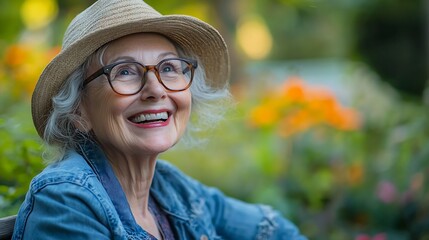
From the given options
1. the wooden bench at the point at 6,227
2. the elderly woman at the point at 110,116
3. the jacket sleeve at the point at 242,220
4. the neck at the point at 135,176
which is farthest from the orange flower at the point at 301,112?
the wooden bench at the point at 6,227

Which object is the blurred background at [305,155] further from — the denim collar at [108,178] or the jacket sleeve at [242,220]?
the denim collar at [108,178]

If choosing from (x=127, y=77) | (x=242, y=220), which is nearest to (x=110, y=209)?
(x=127, y=77)

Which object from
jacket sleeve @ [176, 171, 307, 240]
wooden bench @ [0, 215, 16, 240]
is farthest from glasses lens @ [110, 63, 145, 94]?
jacket sleeve @ [176, 171, 307, 240]

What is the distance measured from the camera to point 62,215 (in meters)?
2.03

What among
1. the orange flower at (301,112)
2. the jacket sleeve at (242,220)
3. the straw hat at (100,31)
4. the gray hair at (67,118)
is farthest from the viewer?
the orange flower at (301,112)

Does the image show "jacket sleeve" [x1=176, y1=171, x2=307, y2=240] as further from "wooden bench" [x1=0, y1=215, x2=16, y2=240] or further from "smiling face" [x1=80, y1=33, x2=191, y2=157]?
"wooden bench" [x1=0, y1=215, x2=16, y2=240]

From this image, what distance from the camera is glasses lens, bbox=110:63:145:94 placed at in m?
2.24

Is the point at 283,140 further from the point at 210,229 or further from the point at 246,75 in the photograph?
the point at 246,75

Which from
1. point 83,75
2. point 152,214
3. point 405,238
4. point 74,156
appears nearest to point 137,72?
point 83,75

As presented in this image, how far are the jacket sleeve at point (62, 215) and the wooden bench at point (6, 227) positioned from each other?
12 cm

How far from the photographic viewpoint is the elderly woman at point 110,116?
2.08 metres

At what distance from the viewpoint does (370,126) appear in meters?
5.03

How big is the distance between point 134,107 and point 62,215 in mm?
419

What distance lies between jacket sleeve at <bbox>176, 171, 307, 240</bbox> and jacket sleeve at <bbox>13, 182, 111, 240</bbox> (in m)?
0.72
